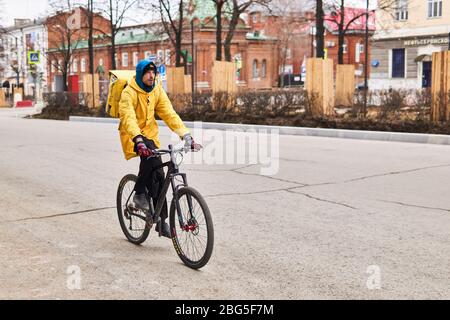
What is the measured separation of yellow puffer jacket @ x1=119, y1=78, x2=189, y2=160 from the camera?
555cm

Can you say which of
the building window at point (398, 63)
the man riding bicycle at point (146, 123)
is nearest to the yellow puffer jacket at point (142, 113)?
the man riding bicycle at point (146, 123)

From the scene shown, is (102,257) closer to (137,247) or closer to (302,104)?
(137,247)

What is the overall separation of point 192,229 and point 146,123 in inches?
46.6

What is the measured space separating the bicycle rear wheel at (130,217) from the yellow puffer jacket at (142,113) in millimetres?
540

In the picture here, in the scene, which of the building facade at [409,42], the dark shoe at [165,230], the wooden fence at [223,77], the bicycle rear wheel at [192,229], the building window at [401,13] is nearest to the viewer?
the bicycle rear wheel at [192,229]

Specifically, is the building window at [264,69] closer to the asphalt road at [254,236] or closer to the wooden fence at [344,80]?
the wooden fence at [344,80]

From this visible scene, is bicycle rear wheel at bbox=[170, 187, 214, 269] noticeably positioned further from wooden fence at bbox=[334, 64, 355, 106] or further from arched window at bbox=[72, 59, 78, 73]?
arched window at bbox=[72, 59, 78, 73]

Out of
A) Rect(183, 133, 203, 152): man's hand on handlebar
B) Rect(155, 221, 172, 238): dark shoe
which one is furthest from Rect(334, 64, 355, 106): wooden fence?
Rect(183, 133, 203, 152): man's hand on handlebar

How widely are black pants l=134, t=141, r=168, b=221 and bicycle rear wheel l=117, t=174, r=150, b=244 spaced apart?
22 cm

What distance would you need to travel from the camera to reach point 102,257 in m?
5.70

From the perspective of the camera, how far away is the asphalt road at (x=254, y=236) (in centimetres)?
478

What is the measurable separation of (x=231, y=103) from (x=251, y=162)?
12.2 m
